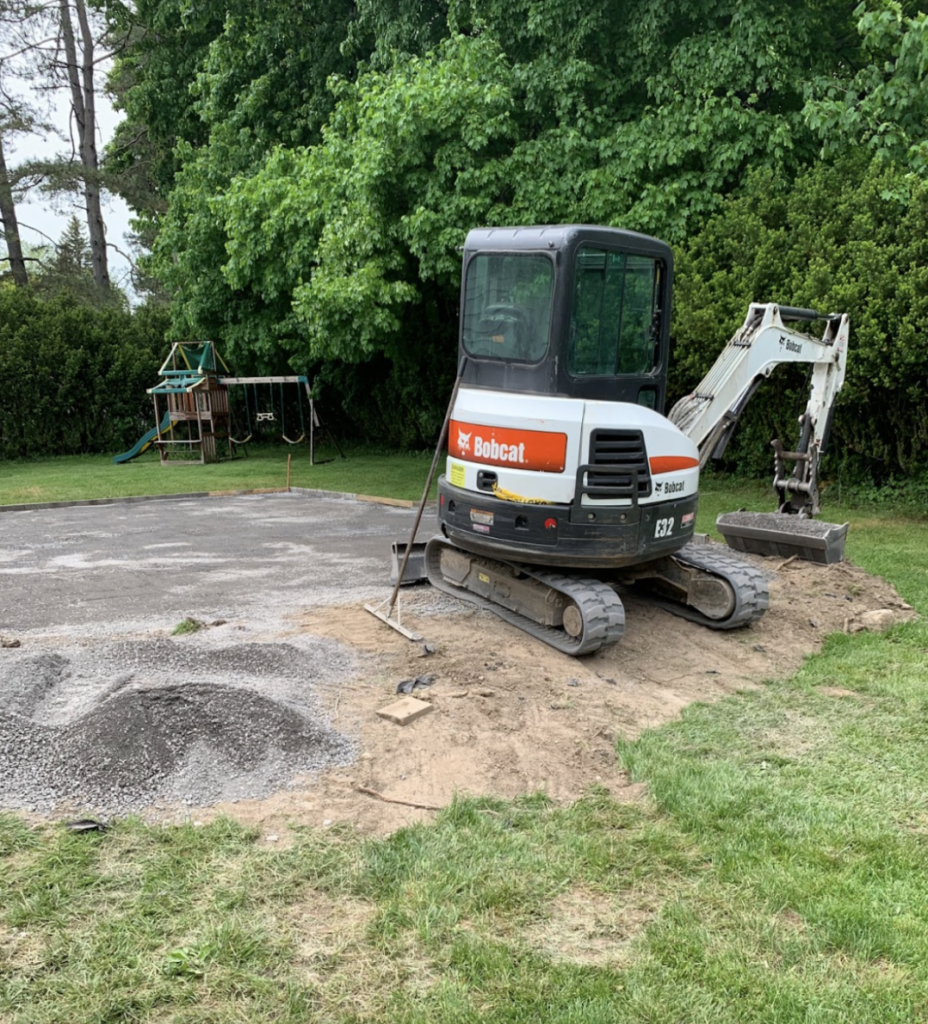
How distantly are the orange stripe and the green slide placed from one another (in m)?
16.4

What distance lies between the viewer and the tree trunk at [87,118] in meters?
27.9

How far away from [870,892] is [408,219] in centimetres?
1238

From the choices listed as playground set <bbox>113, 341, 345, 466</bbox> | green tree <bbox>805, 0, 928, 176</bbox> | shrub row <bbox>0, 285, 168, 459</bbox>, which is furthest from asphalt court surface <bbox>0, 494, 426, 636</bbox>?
shrub row <bbox>0, 285, 168, 459</bbox>

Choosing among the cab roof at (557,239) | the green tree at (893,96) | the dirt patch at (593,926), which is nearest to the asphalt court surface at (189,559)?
the cab roof at (557,239)

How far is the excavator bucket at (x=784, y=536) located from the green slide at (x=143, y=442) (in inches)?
587

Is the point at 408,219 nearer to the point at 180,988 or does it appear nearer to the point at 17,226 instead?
the point at 180,988

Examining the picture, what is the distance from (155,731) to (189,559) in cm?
538

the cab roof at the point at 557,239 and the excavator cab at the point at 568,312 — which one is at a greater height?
the cab roof at the point at 557,239

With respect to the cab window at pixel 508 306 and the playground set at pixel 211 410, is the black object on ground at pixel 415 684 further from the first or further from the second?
the playground set at pixel 211 410

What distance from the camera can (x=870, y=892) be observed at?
11.1 feet

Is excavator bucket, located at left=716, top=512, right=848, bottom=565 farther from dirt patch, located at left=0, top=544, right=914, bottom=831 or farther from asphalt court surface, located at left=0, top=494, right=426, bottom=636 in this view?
asphalt court surface, located at left=0, top=494, right=426, bottom=636

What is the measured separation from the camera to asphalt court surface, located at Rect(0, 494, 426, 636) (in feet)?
24.6

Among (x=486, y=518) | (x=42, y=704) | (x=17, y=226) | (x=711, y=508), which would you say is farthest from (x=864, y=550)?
(x=17, y=226)

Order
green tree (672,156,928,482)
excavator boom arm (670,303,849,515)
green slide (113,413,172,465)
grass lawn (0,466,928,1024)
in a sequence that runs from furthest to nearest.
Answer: green slide (113,413,172,465)
green tree (672,156,928,482)
excavator boom arm (670,303,849,515)
grass lawn (0,466,928,1024)
